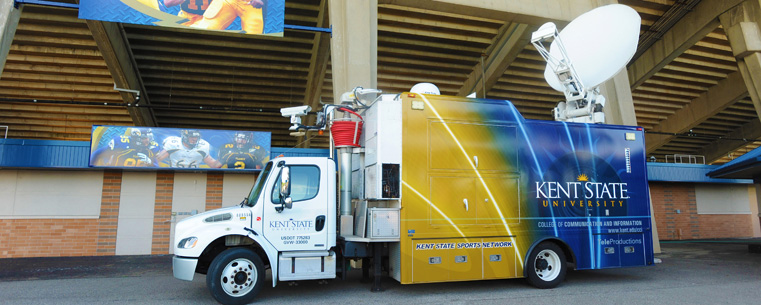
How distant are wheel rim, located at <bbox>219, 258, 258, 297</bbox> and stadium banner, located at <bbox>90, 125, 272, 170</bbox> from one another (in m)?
7.09

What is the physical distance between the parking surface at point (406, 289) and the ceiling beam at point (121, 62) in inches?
328

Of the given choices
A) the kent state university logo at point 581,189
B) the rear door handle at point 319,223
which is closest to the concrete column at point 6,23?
the rear door handle at point 319,223

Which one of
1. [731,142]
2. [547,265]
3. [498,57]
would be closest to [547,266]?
[547,265]

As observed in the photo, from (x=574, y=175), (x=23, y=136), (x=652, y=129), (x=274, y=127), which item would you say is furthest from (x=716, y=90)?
(x=23, y=136)

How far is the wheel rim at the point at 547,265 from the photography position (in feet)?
26.6

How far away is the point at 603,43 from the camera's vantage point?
31.1 ft

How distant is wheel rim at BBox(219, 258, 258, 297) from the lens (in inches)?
269

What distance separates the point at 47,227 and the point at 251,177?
5.85m

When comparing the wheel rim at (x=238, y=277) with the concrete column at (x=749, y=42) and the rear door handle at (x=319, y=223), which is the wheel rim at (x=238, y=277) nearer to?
the rear door handle at (x=319, y=223)

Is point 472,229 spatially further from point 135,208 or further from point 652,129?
point 652,129

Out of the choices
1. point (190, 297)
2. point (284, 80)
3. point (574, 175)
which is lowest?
point (190, 297)

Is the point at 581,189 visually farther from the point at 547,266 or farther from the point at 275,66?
the point at 275,66

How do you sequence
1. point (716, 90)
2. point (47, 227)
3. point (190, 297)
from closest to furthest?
1. point (190, 297)
2. point (47, 227)
3. point (716, 90)

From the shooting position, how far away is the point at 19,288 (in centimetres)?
817
